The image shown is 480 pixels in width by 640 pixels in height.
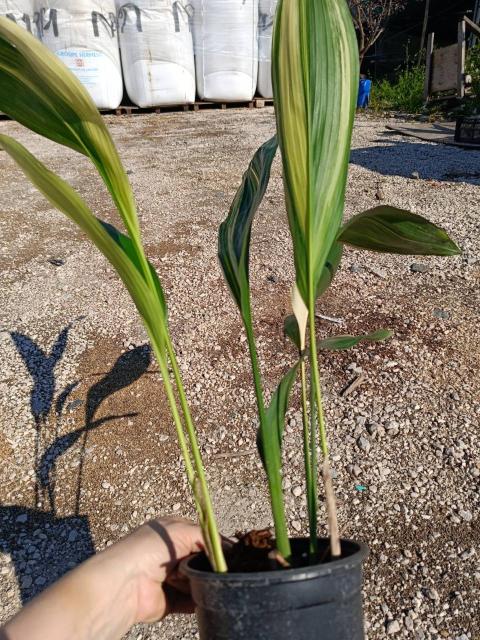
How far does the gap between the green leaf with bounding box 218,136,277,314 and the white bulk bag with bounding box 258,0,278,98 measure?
251 inches

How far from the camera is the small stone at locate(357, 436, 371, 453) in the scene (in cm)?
138

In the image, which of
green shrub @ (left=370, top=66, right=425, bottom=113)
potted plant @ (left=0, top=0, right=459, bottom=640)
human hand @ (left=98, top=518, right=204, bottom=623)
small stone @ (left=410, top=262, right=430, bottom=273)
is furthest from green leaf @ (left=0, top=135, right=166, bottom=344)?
green shrub @ (left=370, top=66, right=425, bottom=113)

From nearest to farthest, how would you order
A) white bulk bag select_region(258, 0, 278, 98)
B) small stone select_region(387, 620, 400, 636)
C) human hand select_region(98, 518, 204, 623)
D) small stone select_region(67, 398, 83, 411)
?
human hand select_region(98, 518, 204, 623) → small stone select_region(387, 620, 400, 636) → small stone select_region(67, 398, 83, 411) → white bulk bag select_region(258, 0, 278, 98)

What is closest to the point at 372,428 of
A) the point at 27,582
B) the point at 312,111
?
the point at 27,582

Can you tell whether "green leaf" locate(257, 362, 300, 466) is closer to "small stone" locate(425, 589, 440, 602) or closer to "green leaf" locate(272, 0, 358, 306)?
"green leaf" locate(272, 0, 358, 306)

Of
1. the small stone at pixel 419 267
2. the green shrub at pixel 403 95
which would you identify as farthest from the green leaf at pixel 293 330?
the green shrub at pixel 403 95

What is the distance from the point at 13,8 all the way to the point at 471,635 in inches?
286

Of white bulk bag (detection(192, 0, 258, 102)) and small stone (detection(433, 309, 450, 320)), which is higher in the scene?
white bulk bag (detection(192, 0, 258, 102))

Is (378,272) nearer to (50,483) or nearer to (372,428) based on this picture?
(372,428)

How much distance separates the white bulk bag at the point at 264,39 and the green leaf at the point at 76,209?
261 inches

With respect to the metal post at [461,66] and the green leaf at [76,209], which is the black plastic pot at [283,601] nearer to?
the green leaf at [76,209]

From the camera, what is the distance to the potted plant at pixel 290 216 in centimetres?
48

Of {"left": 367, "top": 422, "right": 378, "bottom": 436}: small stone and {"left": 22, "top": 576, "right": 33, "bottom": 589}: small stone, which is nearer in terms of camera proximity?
{"left": 22, "top": 576, "right": 33, "bottom": 589}: small stone

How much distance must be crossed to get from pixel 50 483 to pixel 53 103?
112 cm
